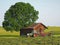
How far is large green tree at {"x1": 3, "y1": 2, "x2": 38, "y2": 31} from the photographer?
76.4m

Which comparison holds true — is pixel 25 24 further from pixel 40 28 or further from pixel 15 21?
pixel 40 28

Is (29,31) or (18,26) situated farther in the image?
(18,26)

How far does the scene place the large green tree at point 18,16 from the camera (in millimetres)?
76375

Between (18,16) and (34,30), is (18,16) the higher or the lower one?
the higher one

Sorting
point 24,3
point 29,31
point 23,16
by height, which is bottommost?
point 29,31

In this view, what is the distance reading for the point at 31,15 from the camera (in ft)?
263

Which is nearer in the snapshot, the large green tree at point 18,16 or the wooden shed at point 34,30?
the wooden shed at point 34,30

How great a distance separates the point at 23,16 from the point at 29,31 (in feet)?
49.6

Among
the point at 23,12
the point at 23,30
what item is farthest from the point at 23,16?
the point at 23,30

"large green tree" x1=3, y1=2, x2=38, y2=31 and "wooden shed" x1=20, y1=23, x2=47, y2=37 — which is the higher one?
"large green tree" x1=3, y1=2, x2=38, y2=31

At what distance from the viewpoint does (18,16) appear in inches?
3046

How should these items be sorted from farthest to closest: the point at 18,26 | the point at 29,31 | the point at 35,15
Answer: the point at 35,15 → the point at 18,26 → the point at 29,31

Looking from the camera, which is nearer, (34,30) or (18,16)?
(34,30)

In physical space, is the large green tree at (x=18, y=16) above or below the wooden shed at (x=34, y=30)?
above
